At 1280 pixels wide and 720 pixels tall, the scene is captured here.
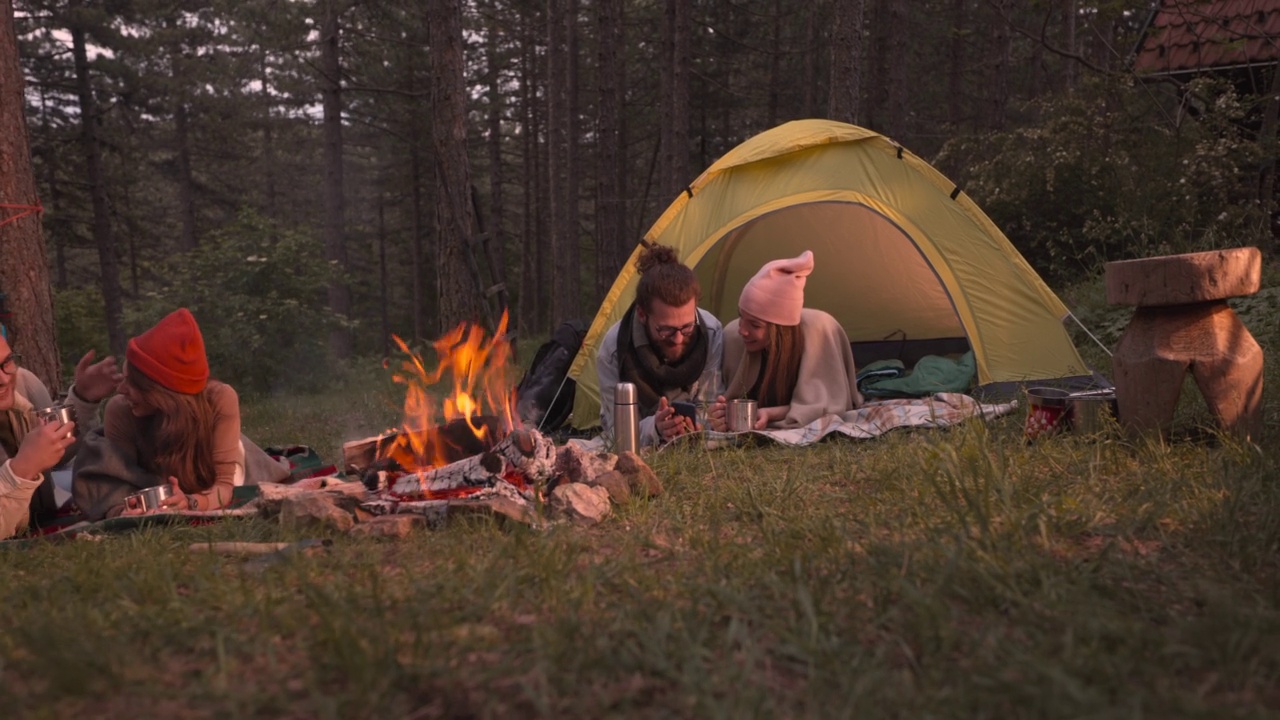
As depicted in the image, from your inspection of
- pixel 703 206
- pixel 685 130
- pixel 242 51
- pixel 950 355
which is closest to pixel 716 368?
pixel 703 206

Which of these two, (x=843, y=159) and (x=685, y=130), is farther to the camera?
(x=685, y=130)

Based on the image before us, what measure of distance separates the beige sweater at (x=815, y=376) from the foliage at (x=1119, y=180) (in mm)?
4159

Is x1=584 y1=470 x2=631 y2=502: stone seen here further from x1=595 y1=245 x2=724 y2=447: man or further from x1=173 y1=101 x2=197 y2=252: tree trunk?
x1=173 y1=101 x2=197 y2=252: tree trunk

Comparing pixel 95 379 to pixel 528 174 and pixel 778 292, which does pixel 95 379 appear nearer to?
pixel 778 292

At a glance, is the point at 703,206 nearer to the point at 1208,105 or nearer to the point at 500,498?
the point at 500,498

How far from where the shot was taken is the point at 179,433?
3738 mm

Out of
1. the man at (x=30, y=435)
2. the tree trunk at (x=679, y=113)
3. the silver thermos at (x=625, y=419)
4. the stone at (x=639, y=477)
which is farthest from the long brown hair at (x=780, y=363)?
the tree trunk at (x=679, y=113)

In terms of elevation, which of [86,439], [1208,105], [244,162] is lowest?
[86,439]

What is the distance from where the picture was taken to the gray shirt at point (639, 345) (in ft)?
16.0

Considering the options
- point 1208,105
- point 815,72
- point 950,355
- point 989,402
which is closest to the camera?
point 989,402

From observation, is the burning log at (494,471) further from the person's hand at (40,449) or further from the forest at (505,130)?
the forest at (505,130)

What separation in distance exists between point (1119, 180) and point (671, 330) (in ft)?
23.0

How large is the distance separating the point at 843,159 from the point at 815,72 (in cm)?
1317

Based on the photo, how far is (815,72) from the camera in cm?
1795
